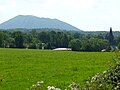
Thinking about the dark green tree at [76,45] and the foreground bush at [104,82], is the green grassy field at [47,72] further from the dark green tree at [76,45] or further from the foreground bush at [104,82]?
the dark green tree at [76,45]

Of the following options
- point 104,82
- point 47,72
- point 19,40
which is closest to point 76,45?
point 19,40

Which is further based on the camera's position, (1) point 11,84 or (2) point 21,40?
(2) point 21,40

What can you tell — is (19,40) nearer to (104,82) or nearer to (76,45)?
(76,45)

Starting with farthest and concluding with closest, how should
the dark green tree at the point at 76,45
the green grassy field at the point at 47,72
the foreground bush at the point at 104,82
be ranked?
the dark green tree at the point at 76,45 → the green grassy field at the point at 47,72 → the foreground bush at the point at 104,82

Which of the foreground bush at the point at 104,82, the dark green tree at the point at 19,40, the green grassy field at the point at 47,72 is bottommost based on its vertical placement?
the green grassy field at the point at 47,72

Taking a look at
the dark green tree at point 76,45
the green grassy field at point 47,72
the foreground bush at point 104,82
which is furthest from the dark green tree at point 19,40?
the foreground bush at point 104,82

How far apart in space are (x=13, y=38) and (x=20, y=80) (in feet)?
405

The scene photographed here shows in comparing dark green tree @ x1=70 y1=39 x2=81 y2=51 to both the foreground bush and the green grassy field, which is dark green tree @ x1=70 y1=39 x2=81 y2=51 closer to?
the green grassy field

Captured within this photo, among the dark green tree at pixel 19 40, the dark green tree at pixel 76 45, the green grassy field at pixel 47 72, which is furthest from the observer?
the dark green tree at pixel 19 40

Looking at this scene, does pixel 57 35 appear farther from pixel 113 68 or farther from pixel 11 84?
pixel 113 68

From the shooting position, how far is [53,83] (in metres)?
16.8

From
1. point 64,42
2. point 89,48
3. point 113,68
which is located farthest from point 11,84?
point 64,42

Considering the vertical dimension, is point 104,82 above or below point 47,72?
above

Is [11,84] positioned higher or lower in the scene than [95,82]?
lower
